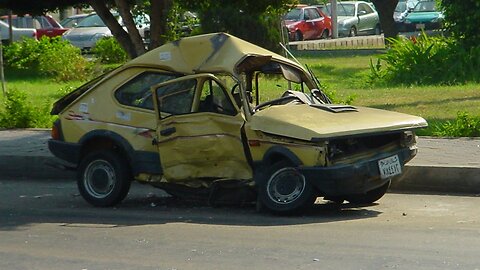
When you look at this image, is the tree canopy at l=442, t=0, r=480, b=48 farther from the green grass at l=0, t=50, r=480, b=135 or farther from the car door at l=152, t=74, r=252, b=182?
the car door at l=152, t=74, r=252, b=182

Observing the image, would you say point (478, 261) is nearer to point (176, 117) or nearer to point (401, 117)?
point (401, 117)

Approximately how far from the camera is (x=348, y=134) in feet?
31.5

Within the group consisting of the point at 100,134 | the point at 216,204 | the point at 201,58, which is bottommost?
the point at 216,204

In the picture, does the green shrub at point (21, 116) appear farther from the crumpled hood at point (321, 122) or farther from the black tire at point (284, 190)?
the black tire at point (284, 190)

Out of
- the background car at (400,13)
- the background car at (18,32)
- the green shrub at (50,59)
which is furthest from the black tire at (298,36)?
the green shrub at (50,59)

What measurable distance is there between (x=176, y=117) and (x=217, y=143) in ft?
1.71

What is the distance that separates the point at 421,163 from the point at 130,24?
5052 millimetres

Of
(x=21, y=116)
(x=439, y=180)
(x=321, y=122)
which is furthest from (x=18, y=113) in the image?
(x=321, y=122)

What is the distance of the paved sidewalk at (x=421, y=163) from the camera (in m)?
11.6

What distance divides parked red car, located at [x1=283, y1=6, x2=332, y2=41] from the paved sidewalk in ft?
79.9

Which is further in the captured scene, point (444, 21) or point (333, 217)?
point (444, 21)

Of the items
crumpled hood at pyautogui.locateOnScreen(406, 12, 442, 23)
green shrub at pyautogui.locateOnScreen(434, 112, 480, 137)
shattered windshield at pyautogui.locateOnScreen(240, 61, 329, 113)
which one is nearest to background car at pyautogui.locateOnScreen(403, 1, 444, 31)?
crumpled hood at pyautogui.locateOnScreen(406, 12, 442, 23)

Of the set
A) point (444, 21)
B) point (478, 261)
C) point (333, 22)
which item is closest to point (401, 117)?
point (478, 261)

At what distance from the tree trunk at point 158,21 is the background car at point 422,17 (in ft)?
85.2
